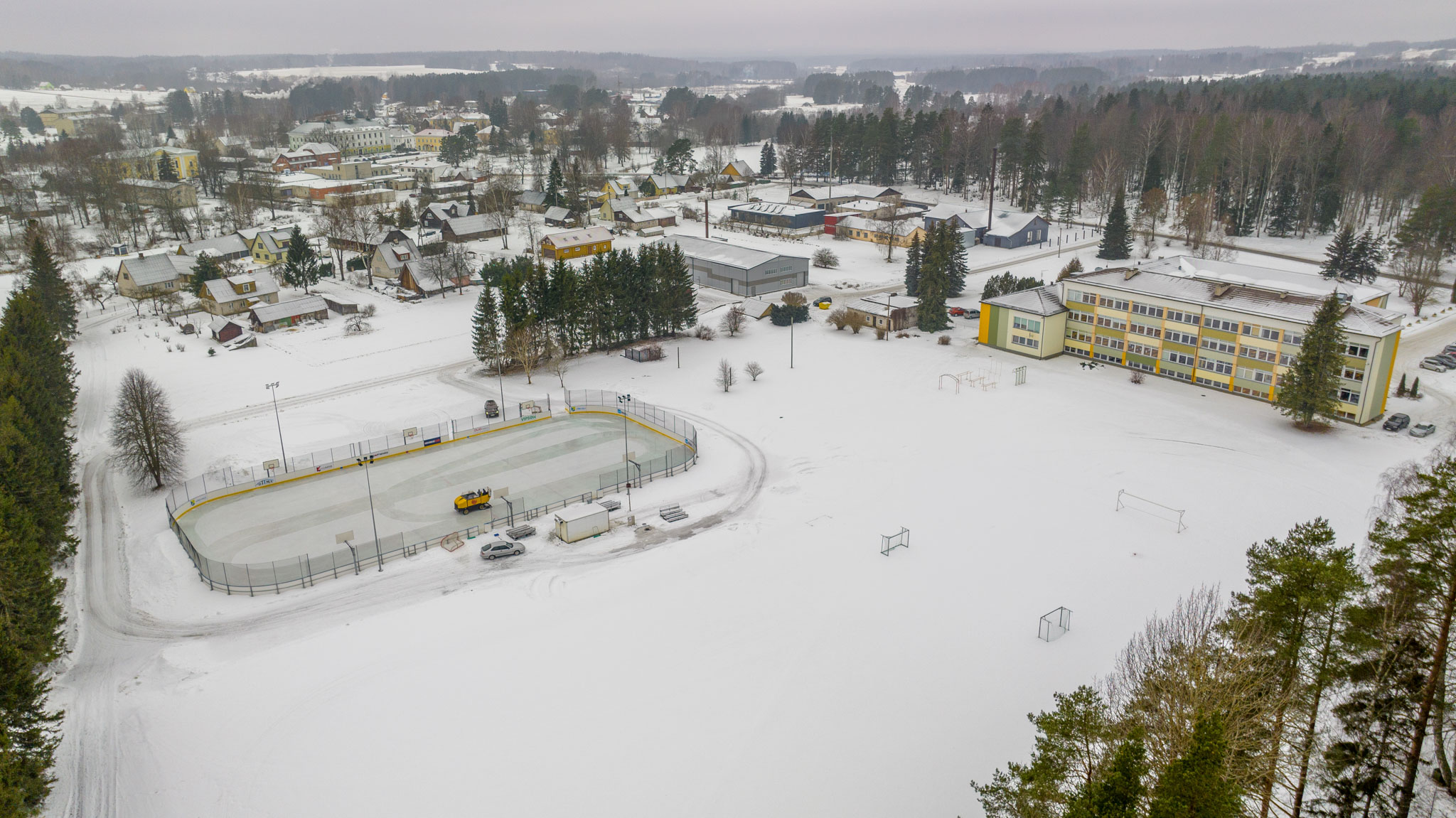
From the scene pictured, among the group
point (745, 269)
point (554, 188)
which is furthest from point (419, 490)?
point (554, 188)

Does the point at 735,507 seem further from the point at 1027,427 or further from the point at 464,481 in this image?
the point at 1027,427

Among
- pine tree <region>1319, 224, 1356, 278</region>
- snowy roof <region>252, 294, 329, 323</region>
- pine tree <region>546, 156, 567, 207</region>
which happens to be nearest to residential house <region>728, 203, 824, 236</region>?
pine tree <region>546, 156, 567, 207</region>

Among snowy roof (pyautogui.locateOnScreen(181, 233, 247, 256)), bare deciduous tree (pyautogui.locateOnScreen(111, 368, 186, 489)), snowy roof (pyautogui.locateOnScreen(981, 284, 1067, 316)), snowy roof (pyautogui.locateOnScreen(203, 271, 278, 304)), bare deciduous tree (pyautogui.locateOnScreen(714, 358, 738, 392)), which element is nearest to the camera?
bare deciduous tree (pyautogui.locateOnScreen(111, 368, 186, 489))

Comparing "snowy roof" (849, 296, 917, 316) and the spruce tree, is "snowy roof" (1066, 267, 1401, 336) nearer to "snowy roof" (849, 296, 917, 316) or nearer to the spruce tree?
"snowy roof" (849, 296, 917, 316)

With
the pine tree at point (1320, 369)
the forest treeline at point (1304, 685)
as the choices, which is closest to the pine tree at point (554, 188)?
the pine tree at point (1320, 369)

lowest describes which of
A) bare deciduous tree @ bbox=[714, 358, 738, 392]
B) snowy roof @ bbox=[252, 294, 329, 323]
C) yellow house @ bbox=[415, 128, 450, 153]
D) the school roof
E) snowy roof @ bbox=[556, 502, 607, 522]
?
snowy roof @ bbox=[556, 502, 607, 522]

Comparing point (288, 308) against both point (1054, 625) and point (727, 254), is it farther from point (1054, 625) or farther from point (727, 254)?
point (1054, 625)
